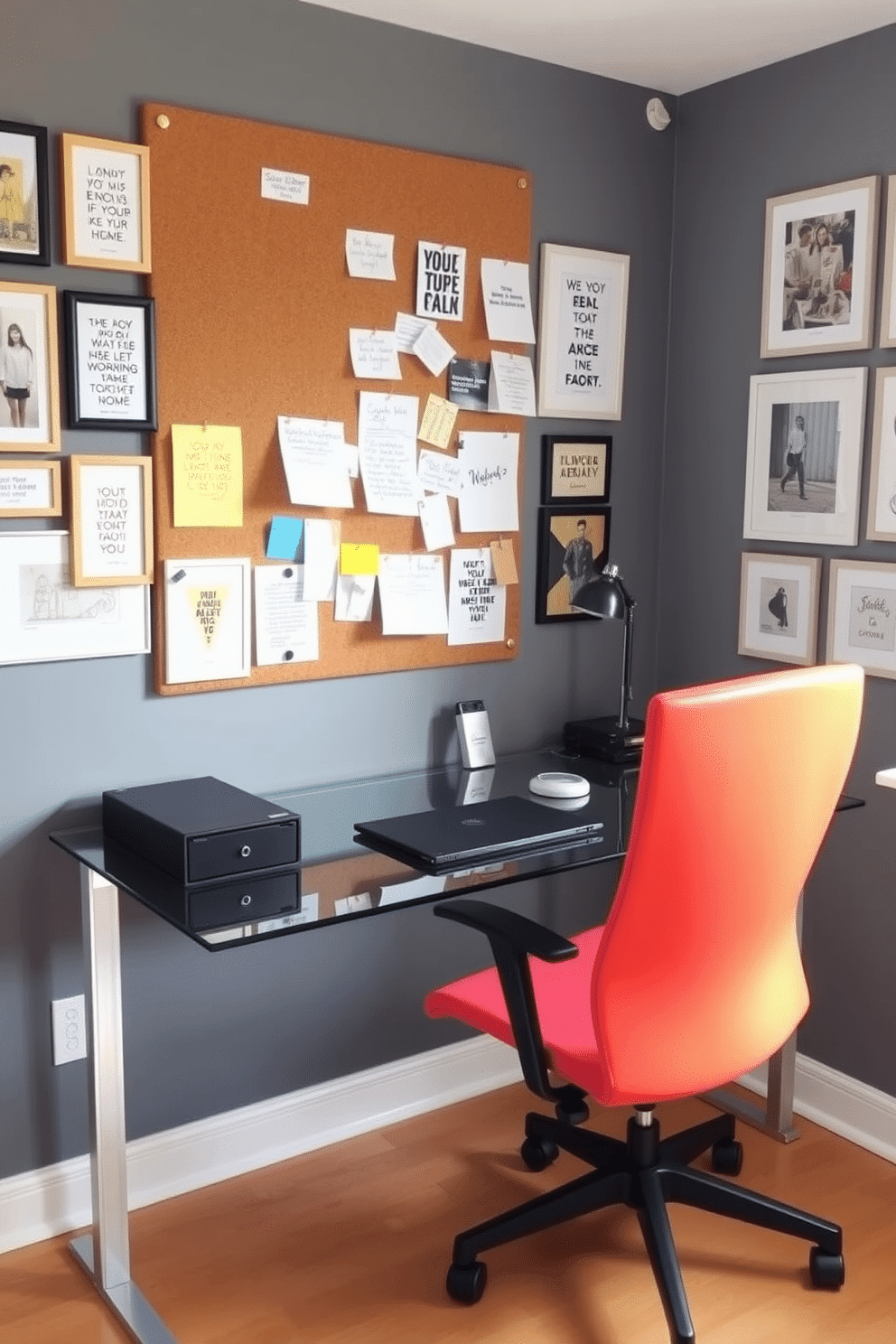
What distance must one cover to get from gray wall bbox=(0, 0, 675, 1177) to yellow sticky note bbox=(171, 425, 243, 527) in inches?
3.0

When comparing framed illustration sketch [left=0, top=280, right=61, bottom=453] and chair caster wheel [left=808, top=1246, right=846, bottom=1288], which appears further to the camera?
chair caster wheel [left=808, top=1246, right=846, bottom=1288]

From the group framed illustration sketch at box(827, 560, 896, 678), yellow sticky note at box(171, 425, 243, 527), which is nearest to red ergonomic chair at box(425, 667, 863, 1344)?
framed illustration sketch at box(827, 560, 896, 678)

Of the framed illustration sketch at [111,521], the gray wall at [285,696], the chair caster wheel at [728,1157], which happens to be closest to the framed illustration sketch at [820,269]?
the gray wall at [285,696]

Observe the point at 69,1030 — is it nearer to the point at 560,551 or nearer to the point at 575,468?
the point at 560,551

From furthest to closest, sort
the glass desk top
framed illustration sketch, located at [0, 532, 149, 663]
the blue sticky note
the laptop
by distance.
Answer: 1. the blue sticky note
2. framed illustration sketch, located at [0, 532, 149, 663]
3. the laptop
4. the glass desk top

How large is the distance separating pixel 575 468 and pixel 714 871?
1322mm

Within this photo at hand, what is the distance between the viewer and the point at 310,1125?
269 cm

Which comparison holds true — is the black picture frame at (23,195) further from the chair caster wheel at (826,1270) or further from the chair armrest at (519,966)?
the chair caster wheel at (826,1270)

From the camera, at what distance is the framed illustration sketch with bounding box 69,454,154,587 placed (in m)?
2.23

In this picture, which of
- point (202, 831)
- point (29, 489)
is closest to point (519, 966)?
point (202, 831)

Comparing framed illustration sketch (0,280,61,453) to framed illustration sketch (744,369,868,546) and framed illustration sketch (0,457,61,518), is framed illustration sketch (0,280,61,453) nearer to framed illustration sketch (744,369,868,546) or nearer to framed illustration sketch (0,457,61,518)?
framed illustration sketch (0,457,61,518)

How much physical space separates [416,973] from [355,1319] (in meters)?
0.80

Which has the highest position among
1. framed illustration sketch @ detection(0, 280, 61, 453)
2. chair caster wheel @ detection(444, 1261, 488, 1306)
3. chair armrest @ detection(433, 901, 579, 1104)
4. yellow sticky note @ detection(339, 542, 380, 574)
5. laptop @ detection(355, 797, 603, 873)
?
framed illustration sketch @ detection(0, 280, 61, 453)

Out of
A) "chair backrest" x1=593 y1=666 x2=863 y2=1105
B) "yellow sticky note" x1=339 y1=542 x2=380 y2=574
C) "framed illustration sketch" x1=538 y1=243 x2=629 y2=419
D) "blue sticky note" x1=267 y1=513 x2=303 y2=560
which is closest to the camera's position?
"chair backrest" x1=593 y1=666 x2=863 y2=1105
